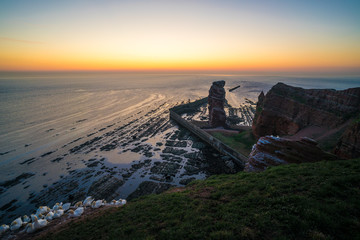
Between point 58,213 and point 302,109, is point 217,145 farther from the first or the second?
point 58,213

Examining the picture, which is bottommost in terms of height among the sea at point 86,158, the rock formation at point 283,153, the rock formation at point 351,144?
the sea at point 86,158

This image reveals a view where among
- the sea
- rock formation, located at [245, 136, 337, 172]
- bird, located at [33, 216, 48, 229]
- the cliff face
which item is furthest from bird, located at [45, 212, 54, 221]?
the cliff face

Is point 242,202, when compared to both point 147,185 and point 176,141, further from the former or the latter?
point 176,141

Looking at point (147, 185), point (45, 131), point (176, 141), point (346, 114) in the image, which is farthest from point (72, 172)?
point (346, 114)

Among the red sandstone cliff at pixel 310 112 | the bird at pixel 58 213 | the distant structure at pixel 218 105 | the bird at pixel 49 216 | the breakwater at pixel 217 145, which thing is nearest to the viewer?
the bird at pixel 49 216

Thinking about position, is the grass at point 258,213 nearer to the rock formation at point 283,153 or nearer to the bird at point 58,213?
the bird at point 58,213

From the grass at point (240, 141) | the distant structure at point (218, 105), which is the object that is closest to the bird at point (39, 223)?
the grass at point (240, 141)
